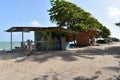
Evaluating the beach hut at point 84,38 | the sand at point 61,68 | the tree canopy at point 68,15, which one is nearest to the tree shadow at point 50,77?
the sand at point 61,68

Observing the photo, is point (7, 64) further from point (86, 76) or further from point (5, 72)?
point (86, 76)

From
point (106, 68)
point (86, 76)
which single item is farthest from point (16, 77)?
point (106, 68)

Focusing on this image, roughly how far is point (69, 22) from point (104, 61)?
1943cm

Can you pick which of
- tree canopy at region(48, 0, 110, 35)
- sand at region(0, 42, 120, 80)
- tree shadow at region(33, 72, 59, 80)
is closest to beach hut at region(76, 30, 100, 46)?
tree canopy at region(48, 0, 110, 35)

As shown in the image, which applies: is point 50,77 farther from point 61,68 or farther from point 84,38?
point 84,38

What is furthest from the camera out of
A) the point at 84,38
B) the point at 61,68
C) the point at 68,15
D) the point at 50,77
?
the point at 84,38

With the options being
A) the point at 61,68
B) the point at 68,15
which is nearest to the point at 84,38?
the point at 68,15

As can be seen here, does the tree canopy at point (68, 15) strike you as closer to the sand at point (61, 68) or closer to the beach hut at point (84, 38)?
the beach hut at point (84, 38)

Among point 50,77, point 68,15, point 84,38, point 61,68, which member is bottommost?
point 50,77

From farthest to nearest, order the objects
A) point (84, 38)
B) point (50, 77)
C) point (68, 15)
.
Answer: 1. point (84, 38)
2. point (68, 15)
3. point (50, 77)

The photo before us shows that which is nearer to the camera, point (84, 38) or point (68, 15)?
point (68, 15)

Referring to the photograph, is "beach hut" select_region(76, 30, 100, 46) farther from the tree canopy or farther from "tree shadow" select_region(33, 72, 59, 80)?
"tree shadow" select_region(33, 72, 59, 80)

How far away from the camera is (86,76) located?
14047 mm

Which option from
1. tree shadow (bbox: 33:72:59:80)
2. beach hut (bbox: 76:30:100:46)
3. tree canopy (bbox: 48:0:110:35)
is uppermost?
tree canopy (bbox: 48:0:110:35)
